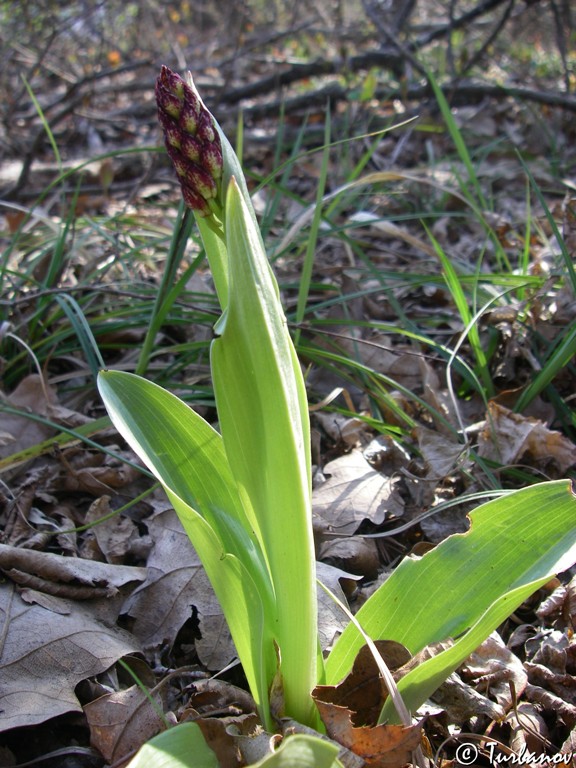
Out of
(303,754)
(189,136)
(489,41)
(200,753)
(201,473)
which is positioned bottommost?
(200,753)

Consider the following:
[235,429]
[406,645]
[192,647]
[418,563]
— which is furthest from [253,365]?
[192,647]

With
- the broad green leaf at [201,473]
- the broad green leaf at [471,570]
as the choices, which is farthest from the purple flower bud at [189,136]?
the broad green leaf at [471,570]

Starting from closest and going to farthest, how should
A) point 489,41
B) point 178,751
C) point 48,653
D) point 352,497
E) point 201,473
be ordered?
point 178,751, point 201,473, point 48,653, point 352,497, point 489,41

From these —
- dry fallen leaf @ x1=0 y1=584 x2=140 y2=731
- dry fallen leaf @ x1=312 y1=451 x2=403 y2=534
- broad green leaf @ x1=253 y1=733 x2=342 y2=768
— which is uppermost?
broad green leaf @ x1=253 y1=733 x2=342 y2=768

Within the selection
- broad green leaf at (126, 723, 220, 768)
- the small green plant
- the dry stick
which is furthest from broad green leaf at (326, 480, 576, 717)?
Result: the dry stick

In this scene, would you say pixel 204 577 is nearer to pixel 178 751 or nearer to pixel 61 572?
pixel 61 572

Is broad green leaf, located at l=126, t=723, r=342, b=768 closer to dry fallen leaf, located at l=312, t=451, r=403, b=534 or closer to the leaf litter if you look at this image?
the leaf litter

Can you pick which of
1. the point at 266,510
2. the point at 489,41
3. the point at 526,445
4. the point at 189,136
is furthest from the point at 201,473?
the point at 489,41
